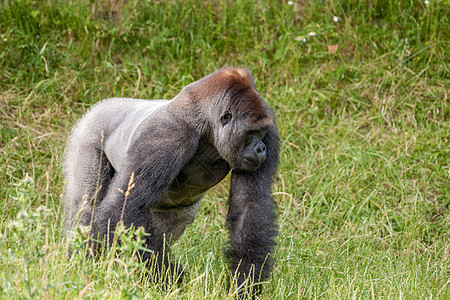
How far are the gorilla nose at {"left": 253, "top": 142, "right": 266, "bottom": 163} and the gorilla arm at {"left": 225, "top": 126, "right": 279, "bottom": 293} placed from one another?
0.65 ft

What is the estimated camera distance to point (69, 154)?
4422 millimetres

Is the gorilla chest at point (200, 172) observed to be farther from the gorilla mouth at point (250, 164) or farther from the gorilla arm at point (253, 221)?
the gorilla mouth at point (250, 164)

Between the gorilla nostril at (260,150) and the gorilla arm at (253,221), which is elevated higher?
the gorilla nostril at (260,150)

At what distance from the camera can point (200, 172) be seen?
3.79 meters

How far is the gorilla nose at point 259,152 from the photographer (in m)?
3.44

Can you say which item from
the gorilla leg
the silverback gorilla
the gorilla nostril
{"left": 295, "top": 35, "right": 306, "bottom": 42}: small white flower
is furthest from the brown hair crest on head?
{"left": 295, "top": 35, "right": 306, "bottom": 42}: small white flower

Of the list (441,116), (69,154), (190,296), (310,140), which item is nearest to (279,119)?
(310,140)

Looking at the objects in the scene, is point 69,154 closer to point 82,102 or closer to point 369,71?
point 82,102

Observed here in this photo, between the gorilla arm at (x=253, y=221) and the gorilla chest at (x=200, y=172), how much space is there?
192mm

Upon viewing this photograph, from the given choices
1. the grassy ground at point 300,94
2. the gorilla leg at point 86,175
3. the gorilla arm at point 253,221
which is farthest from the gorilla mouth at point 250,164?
→ the gorilla leg at point 86,175

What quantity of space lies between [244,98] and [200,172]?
0.59 metres

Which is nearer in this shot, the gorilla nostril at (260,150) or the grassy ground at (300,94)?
the gorilla nostril at (260,150)

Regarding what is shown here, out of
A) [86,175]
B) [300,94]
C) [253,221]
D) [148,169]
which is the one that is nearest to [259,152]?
[253,221]

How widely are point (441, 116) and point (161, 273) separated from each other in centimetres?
388
